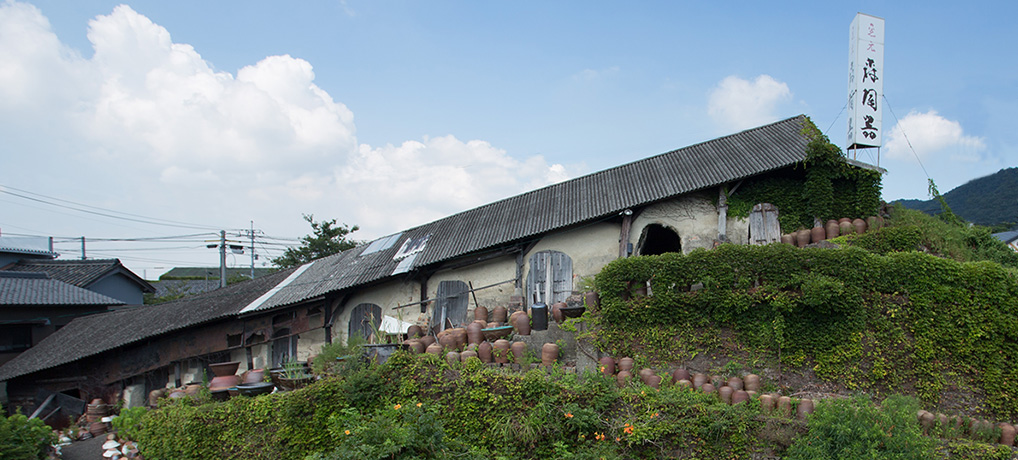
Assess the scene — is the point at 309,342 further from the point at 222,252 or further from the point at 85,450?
the point at 222,252

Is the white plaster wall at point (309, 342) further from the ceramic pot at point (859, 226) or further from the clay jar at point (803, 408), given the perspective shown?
the ceramic pot at point (859, 226)

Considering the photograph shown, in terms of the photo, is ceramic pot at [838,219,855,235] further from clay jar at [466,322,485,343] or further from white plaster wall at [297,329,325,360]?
white plaster wall at [297,329,325,360]

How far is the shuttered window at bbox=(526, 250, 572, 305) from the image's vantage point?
40.0 feet

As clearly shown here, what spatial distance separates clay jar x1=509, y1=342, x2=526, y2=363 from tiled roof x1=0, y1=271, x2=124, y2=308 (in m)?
19.9

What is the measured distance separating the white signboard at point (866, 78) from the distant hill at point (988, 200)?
29823mm

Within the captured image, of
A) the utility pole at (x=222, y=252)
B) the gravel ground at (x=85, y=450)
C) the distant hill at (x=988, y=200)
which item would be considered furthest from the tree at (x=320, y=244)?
the distant hill at (x=988, y=200)

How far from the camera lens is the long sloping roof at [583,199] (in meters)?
11.6

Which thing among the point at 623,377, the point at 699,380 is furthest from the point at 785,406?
the point at 623,377

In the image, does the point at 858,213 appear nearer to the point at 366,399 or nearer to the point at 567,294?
Answer: the point at 567,294

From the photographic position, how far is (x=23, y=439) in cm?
998

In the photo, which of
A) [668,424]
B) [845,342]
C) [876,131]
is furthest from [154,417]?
[876,131]

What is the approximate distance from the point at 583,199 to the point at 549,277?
2164 millimetres

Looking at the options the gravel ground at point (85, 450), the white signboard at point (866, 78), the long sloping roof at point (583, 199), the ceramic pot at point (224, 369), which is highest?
the white signboard at point (866, 78)

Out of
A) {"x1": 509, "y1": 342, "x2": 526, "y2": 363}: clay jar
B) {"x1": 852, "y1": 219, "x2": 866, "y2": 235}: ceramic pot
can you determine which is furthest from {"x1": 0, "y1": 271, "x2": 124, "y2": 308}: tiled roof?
{"x1": 852, "y1": 219, "x2": 866, "y2": 235}: ceramic pot
